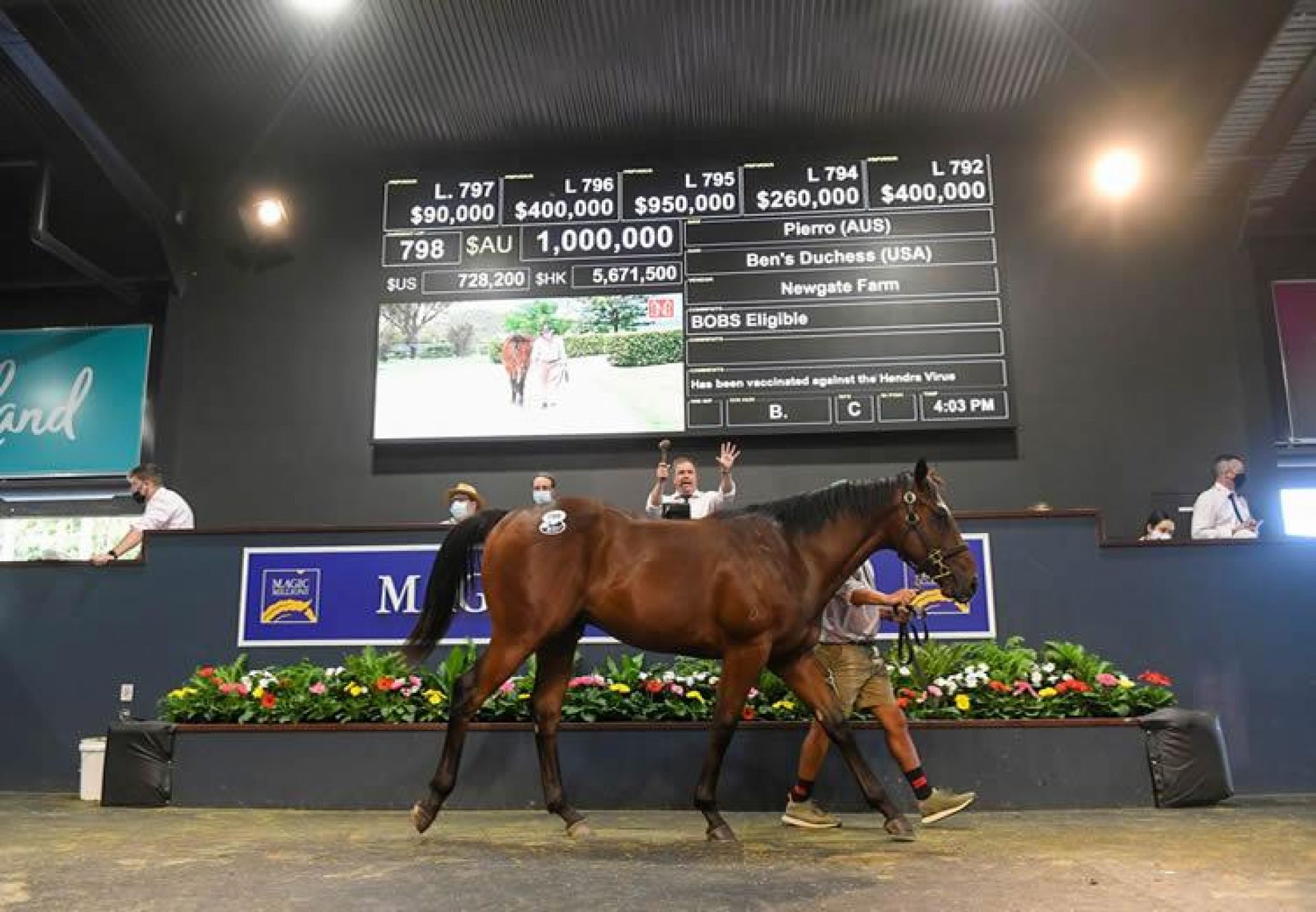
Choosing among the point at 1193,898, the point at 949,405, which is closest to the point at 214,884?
the point at 1193,898

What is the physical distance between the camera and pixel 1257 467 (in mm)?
10398

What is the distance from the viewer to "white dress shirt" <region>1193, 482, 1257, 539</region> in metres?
9.05

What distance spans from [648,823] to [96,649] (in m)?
4.75

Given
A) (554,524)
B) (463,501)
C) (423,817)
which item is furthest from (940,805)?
(463,501)

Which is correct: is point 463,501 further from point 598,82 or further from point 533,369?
point 598,82

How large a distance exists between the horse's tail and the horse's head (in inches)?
88.7

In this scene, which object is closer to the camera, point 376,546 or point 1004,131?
point 376,546

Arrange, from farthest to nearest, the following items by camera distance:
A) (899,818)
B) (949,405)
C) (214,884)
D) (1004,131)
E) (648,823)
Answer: (1004,131)
(949,405)
(648,823)
(899,818)
(214,884)

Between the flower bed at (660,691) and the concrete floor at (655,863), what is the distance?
0.67 m

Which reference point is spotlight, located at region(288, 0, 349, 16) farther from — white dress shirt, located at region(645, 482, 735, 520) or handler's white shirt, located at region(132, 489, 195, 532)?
white dress shirt, located at region(645, 482, 735, 520)

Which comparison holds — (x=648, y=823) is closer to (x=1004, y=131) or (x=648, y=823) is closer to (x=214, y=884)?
(x=214, y=884)

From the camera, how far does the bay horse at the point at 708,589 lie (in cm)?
517

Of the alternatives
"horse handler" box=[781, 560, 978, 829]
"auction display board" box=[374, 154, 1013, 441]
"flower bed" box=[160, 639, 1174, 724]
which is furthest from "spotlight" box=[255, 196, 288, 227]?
"horse handler" box=[781, 560, 978, 829]

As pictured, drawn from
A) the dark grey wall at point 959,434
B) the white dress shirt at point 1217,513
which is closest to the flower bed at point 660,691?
the white dress shirt at point 1217,513
